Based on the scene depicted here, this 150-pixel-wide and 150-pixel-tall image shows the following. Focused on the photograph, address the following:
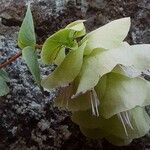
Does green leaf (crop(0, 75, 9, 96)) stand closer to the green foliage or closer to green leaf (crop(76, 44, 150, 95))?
the green foliage

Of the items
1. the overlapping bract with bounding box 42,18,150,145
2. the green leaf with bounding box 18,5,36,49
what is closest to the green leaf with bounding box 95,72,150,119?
the overlapping bract with bounding box 42,18,150,145

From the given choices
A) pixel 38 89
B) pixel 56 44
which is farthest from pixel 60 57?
pixel 38 89

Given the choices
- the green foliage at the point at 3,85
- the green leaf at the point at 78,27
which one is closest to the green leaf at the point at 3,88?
the green foliage at the point at 3,85

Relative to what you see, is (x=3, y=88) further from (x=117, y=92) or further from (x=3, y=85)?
(x=117, y=92)

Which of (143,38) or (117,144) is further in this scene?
(143,38)

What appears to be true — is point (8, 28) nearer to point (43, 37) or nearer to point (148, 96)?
point (43, 37)

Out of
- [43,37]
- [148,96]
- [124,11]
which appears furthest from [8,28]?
[148,96]

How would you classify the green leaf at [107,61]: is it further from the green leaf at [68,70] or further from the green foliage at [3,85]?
the green foliage at [3,85]
